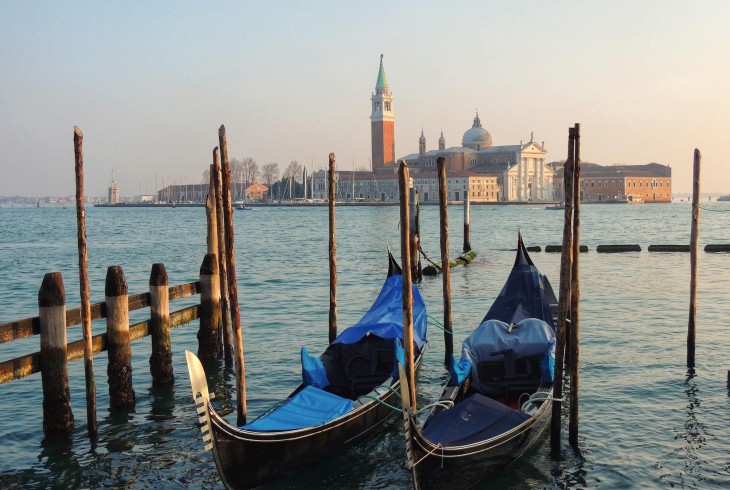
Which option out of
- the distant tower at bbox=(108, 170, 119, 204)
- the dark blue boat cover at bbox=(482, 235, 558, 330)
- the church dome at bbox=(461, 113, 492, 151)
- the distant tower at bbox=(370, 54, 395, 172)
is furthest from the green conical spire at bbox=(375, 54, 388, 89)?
the dark blue boat cover at bbox=(482, 235, 558, 330)

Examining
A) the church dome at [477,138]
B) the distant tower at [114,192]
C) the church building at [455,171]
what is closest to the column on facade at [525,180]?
the church building at [455,171]

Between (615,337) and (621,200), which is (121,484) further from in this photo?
(621,200)

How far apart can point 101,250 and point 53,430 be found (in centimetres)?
2373

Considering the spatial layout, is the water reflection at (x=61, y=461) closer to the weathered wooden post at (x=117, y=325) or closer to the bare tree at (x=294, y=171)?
the weathered wooden post at (x=117, y=325)

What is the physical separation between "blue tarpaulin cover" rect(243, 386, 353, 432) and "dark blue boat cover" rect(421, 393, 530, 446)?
70cm

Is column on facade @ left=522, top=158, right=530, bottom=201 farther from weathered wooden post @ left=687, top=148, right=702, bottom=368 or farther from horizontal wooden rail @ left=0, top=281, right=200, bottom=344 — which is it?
horizontal wooden rail @ left=0, top=281, right=200, bottom=344

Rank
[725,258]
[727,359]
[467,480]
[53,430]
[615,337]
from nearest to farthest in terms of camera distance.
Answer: [467,480], [53,430], [727,359], [615,337], [725,258]

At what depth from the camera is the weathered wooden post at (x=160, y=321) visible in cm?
722

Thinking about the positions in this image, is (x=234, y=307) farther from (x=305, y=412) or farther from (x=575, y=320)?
(x=575, y=320)

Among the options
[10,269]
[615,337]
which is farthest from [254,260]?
[615,337]

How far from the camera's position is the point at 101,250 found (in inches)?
1129

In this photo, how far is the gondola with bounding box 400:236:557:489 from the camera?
15.8 feet

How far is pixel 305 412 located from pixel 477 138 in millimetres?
97435

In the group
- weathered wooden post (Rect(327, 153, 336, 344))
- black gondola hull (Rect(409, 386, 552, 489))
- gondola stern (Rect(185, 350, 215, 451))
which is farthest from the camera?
weathered wooden post (Rect(327, 153, 336, 344))
